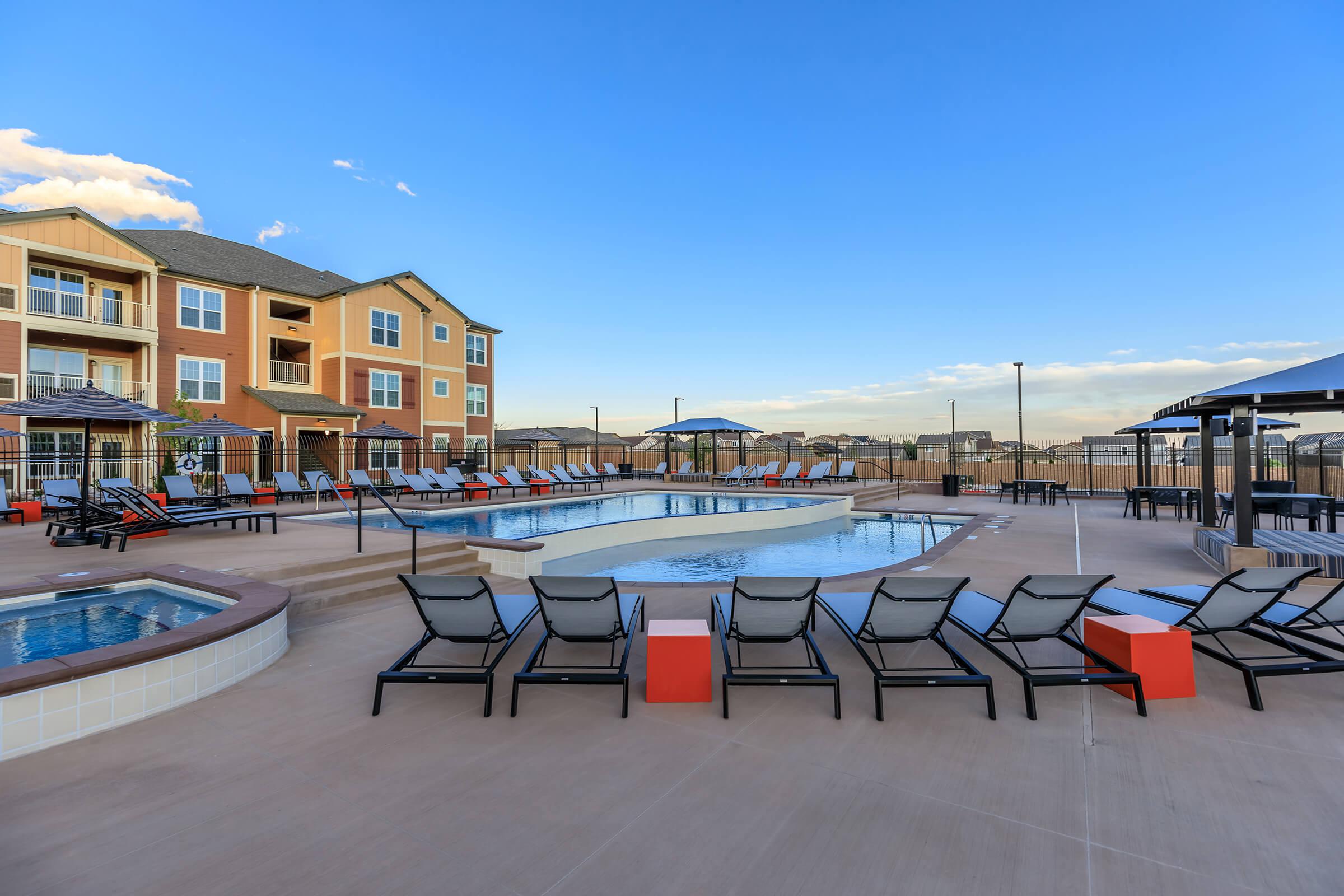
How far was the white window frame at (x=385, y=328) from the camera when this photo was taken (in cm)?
2241

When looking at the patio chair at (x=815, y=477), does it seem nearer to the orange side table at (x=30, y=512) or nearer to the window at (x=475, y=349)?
the window at (x=475, y=349)

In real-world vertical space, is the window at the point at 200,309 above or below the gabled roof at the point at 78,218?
below

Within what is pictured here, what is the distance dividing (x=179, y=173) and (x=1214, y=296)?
3397cm

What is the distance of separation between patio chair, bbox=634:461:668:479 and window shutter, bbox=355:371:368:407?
1136 cm

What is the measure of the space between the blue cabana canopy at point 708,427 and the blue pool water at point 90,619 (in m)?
17.2

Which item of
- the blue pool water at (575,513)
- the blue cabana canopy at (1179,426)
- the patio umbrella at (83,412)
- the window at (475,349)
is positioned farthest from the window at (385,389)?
the blue cabana canopy at (1179,426)

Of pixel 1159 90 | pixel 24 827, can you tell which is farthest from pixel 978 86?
pixel 24 827

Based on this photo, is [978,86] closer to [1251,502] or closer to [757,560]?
[1251,502]

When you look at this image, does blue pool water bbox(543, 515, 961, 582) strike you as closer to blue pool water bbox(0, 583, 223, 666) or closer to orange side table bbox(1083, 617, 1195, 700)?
orange side table bbox(1083, 617, 1195, 700)

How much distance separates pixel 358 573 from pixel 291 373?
1916cm

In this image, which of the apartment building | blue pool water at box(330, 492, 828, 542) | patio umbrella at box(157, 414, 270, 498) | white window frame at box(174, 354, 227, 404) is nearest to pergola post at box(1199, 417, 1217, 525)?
blue pool water at box(330, 492, 828, 542)

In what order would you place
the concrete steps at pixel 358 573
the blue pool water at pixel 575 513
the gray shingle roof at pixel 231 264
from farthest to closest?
1. the gray shingle roof at pixel 231 264
2. the blue pool water at pixel 575 513
3. the concrete steps at pixel 358 573

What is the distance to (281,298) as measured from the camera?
68.8ft

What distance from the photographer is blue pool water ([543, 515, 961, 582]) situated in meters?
8.77
